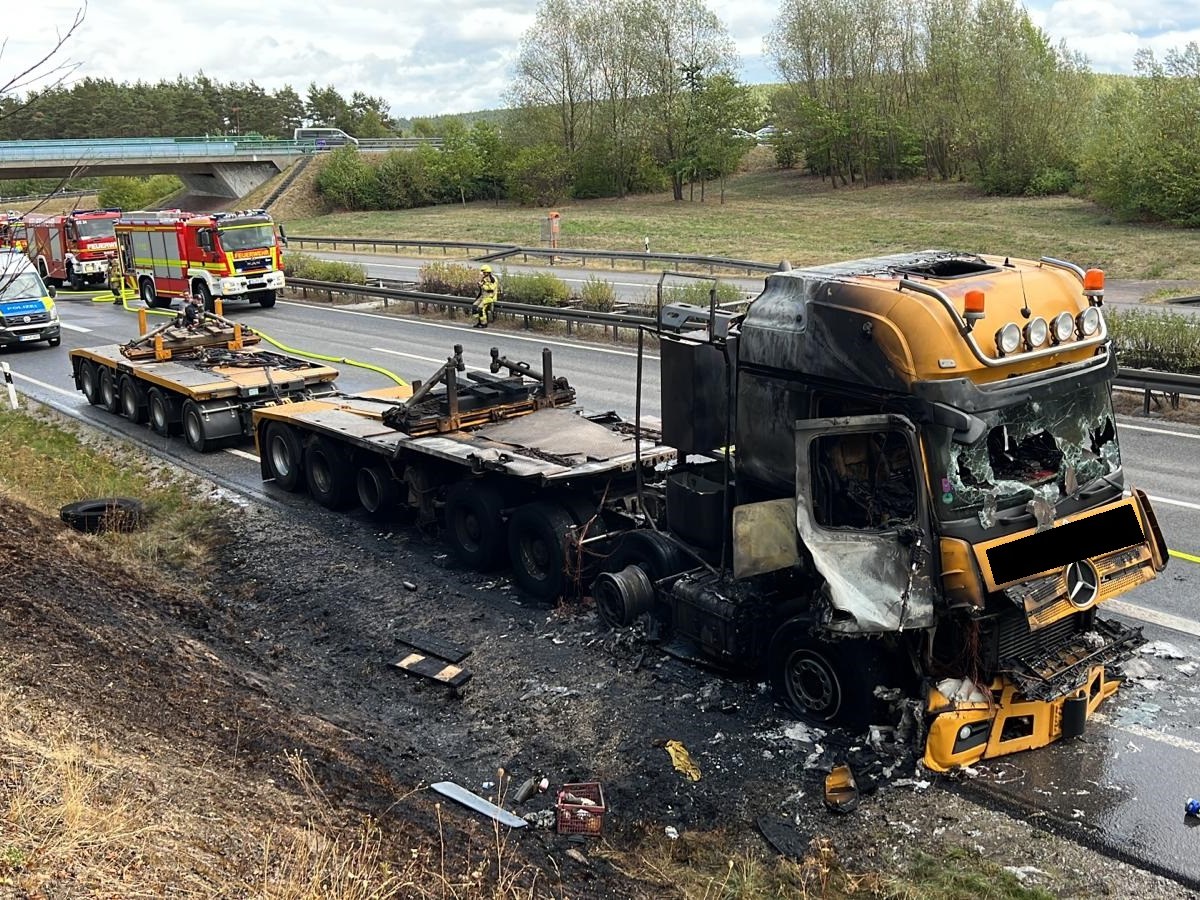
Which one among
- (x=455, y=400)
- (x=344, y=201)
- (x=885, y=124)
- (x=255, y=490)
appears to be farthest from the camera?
(x=344, y=201)

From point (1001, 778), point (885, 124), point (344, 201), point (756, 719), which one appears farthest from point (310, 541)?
point (344, 201)

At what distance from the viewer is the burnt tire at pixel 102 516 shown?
11758 millimetres

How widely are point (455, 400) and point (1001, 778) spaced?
6.32 metres

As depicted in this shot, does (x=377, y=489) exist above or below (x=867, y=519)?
below

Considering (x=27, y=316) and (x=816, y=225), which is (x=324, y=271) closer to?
(x=27, y=316)

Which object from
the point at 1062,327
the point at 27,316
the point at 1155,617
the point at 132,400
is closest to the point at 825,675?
the point at 1062,327

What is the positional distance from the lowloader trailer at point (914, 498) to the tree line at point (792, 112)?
4213 centimetres

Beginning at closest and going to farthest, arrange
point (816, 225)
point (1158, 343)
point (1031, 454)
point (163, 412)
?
1. point (1031, 454)
2. point (1158, 343)
3. point (163, 412)
4. point (816, 225)

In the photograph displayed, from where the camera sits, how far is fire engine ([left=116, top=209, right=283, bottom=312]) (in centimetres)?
3053

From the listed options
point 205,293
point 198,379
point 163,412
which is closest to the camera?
point 198,379

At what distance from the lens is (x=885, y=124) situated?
200 feet

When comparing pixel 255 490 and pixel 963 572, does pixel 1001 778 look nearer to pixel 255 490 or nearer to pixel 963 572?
pixel 963 572

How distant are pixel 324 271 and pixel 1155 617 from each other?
28.6 m

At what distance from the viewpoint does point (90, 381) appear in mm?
18719
